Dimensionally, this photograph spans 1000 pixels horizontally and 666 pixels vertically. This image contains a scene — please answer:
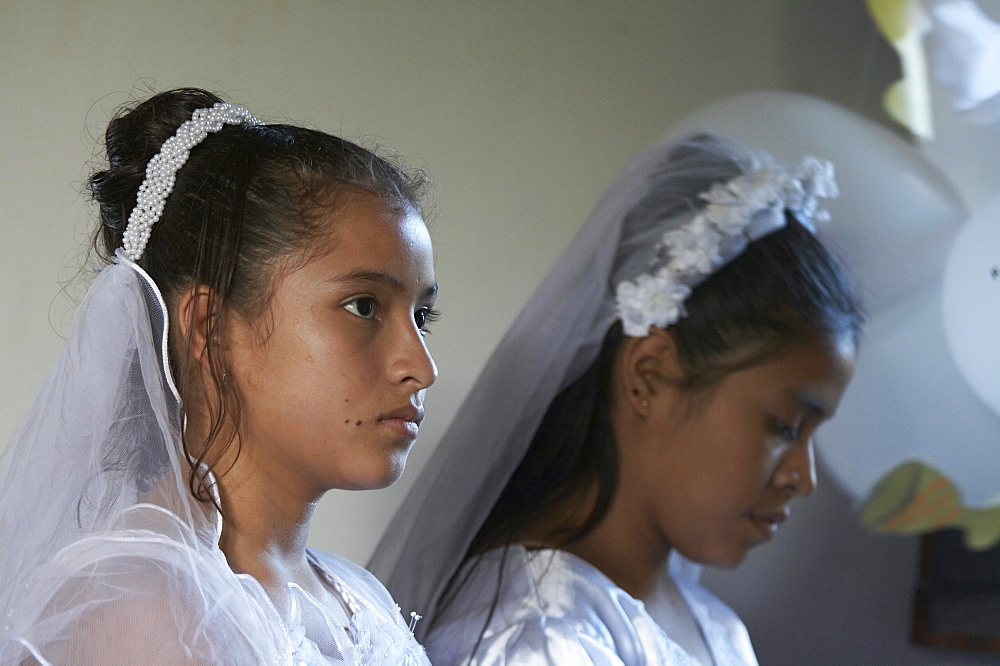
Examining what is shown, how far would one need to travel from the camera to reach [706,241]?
3.59 ft

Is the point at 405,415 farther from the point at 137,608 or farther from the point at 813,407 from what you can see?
the point at 813,407

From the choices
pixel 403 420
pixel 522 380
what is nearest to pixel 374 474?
pixel 403 420

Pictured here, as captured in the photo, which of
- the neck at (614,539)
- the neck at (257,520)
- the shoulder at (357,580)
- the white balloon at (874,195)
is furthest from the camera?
the white balloon at (874,195)

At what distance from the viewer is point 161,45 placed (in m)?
1.14

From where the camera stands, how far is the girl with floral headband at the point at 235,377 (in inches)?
27.0

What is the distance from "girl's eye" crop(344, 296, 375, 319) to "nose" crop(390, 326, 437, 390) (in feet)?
0.10

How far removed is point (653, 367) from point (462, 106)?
42 centimetres

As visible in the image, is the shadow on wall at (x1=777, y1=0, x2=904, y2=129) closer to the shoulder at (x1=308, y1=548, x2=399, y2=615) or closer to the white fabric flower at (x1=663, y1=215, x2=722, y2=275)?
the white fabric flower at (x1=663, y1=215, x2=722, y2=275)

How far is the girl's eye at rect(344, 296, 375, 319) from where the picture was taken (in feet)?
2.36

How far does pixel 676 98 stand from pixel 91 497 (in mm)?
912

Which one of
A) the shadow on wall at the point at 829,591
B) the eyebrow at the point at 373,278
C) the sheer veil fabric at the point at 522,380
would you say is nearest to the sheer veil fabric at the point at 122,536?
the eyebrow at the point at 373,278

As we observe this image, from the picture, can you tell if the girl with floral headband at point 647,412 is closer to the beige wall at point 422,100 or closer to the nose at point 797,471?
the nose at point 797,471

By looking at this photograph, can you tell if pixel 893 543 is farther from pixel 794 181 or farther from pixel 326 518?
pixel 326 518

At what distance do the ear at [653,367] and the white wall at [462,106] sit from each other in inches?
9.8
